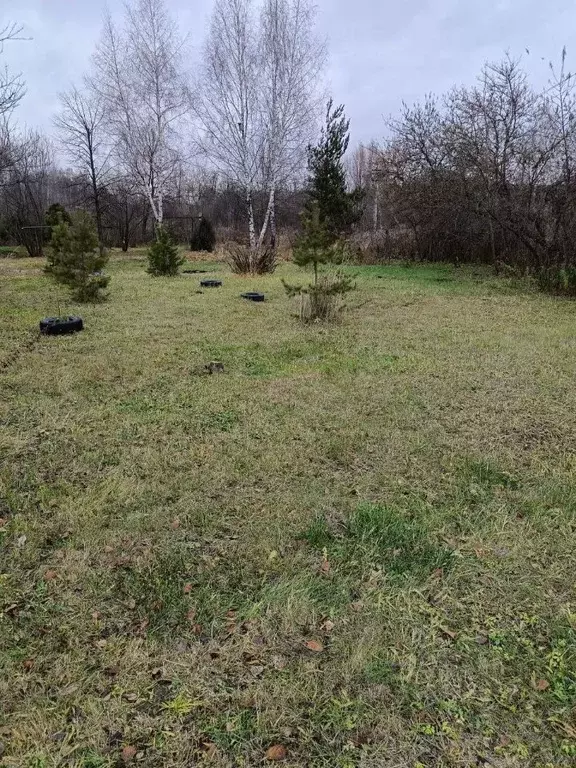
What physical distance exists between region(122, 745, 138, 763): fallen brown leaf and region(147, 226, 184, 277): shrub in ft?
40.0

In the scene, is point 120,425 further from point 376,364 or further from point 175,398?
point 376,364

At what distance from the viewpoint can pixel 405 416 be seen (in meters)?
3.73

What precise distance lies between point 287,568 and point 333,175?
16.1 metres

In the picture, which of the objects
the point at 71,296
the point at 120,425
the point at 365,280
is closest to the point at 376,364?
the point at 120,425

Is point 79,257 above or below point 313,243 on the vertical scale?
Result: below

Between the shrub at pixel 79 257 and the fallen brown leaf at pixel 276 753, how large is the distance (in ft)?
26.0

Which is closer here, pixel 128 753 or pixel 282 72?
pixel 128 753

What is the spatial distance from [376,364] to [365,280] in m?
7.45

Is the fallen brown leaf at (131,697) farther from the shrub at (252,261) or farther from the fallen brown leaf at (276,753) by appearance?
the shrub at (252,261)

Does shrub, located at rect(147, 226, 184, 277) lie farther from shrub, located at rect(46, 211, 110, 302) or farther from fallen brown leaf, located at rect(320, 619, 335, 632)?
fallen brown leaf, located at rect(320, 619, 335, 632)

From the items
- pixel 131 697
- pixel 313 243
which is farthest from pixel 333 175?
pixel 131 697

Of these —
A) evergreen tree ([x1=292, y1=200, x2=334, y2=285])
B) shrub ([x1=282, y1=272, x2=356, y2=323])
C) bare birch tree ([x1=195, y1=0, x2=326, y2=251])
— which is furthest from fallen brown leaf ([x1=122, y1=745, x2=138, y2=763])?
bare birch tree ([x1=195, y1=0, x2=326, y2=251])

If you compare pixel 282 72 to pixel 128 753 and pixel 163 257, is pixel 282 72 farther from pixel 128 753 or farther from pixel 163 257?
pixel 128 753

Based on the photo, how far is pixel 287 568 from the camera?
2.11 meters
